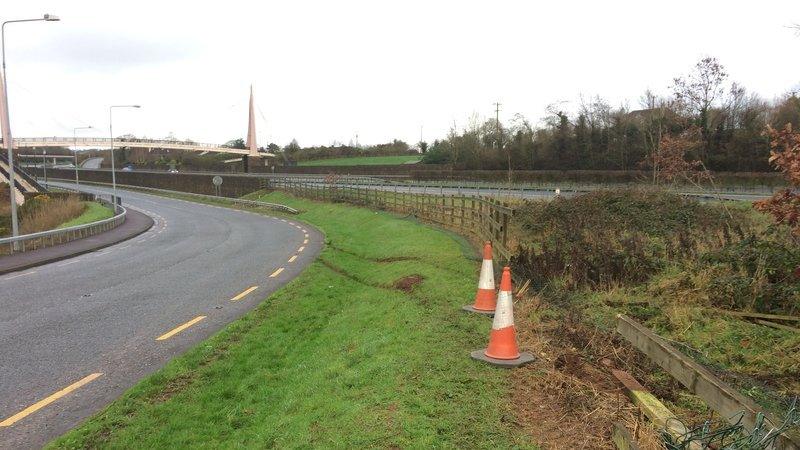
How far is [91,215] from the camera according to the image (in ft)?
131

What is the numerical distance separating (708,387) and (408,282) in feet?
25.5

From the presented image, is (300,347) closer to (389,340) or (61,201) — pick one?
(389,340)

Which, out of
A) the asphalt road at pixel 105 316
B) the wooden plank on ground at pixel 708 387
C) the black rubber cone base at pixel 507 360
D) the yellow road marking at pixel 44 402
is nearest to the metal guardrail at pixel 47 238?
the asphalt road at pixel 105 316

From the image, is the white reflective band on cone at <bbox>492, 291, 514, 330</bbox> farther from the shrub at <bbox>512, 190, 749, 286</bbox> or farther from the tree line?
the tree line

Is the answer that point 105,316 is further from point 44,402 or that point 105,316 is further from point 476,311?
point 476,311

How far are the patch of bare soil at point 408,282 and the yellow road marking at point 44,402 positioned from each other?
219 inches

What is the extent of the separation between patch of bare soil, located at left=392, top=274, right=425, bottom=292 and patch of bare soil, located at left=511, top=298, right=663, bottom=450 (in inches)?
162

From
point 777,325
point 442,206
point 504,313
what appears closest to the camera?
point 504,313

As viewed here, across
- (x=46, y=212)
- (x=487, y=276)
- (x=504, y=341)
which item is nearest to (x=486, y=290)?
(x=487, y=276)

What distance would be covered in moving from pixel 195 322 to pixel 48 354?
2.23m

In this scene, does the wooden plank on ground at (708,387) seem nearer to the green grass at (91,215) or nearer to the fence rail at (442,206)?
the fence rail at (442,206)

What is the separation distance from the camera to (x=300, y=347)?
7805mm

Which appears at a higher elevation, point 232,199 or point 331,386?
point 331,386

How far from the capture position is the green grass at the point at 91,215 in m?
36.8
